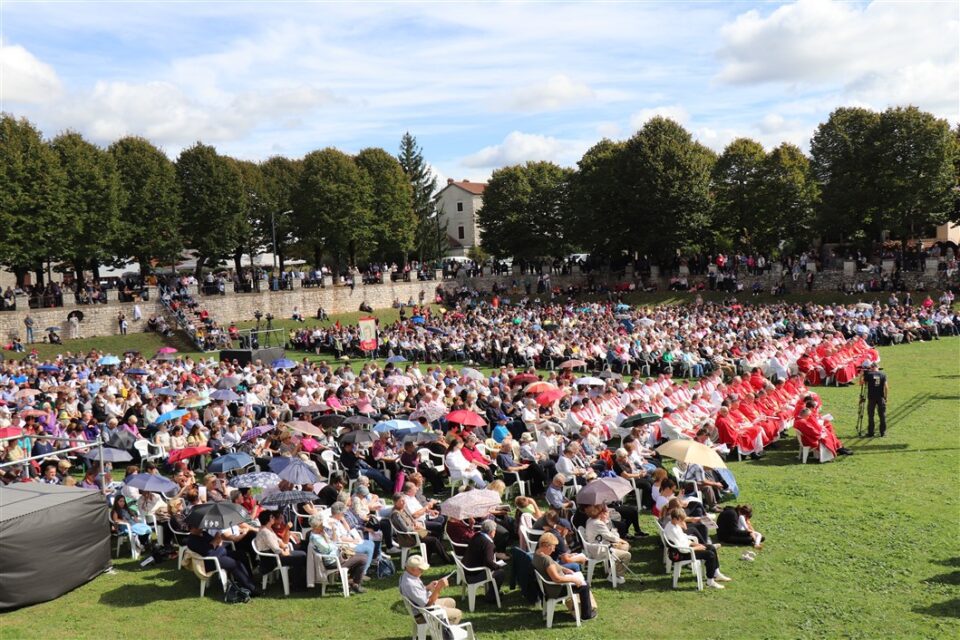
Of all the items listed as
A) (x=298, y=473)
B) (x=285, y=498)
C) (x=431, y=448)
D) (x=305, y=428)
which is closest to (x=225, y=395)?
(x=305, y=428)

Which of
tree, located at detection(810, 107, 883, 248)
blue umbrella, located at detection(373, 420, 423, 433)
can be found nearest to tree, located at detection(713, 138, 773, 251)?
tree, located at detection(810, 107, 883, 248)

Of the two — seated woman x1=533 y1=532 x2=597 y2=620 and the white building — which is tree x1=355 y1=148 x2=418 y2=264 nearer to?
the white building

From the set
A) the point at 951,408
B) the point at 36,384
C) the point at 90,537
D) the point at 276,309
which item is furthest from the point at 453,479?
the point at 276,309

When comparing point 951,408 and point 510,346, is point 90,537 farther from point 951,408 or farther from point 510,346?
point 510,346

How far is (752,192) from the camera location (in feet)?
173

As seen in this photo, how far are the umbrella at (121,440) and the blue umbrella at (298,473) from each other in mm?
5464

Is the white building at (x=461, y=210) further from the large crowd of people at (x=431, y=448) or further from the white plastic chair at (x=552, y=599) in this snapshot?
the white plastic chair at (x=552, y=599)

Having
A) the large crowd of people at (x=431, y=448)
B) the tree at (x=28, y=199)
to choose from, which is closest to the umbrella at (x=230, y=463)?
the large crowd of people at (x=431, y=448)

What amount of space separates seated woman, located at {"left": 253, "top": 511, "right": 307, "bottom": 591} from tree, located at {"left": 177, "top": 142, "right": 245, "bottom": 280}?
4657 centimetres

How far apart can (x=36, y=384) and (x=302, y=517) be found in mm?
16490

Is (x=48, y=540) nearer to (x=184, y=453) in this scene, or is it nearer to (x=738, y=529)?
(x=184, y=453)

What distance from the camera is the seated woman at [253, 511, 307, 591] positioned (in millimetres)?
10328

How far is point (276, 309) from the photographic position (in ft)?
168

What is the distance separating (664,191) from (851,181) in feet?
37.1
